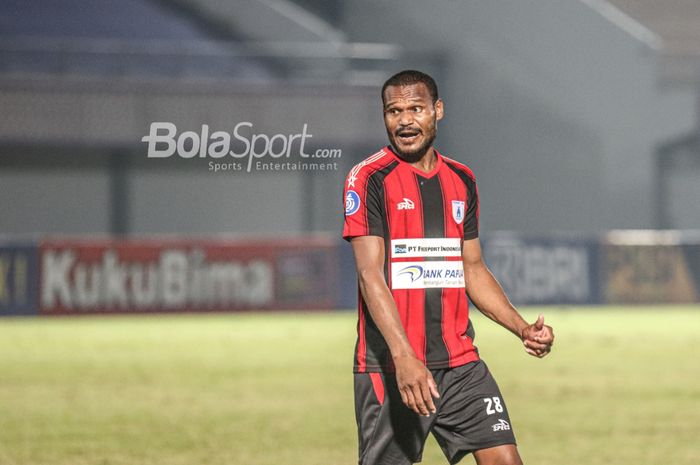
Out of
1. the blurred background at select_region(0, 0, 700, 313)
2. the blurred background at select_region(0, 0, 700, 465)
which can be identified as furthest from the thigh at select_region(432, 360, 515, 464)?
the blurred background at select_region(0, 0, 700, 313)

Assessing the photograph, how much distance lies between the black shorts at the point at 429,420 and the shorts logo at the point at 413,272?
0.36 m

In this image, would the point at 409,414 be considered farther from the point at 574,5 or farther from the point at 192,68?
the point at 574,5

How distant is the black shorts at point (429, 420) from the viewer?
4605 millimetres

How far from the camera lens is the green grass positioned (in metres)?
8.30

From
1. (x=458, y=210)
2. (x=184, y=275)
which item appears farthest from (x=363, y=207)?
(x=184, y=275)

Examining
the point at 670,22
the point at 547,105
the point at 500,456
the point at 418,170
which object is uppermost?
the point at 670,22

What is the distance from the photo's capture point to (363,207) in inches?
180

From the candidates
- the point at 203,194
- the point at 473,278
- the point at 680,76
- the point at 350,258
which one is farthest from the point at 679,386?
the point at 680,76

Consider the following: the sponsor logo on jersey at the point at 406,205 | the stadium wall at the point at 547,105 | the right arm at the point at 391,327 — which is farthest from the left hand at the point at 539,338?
the stadium wall at the point at 547,105

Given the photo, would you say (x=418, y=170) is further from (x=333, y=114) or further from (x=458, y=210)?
(x=333, y=114)

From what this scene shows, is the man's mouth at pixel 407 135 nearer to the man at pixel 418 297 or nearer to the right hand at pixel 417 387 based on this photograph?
the man at pixel 418 297

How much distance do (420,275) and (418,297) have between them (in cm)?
8

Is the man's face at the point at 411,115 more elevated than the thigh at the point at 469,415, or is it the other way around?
the man's face at the point at 411,115

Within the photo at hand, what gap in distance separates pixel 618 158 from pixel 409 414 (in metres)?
29.3
